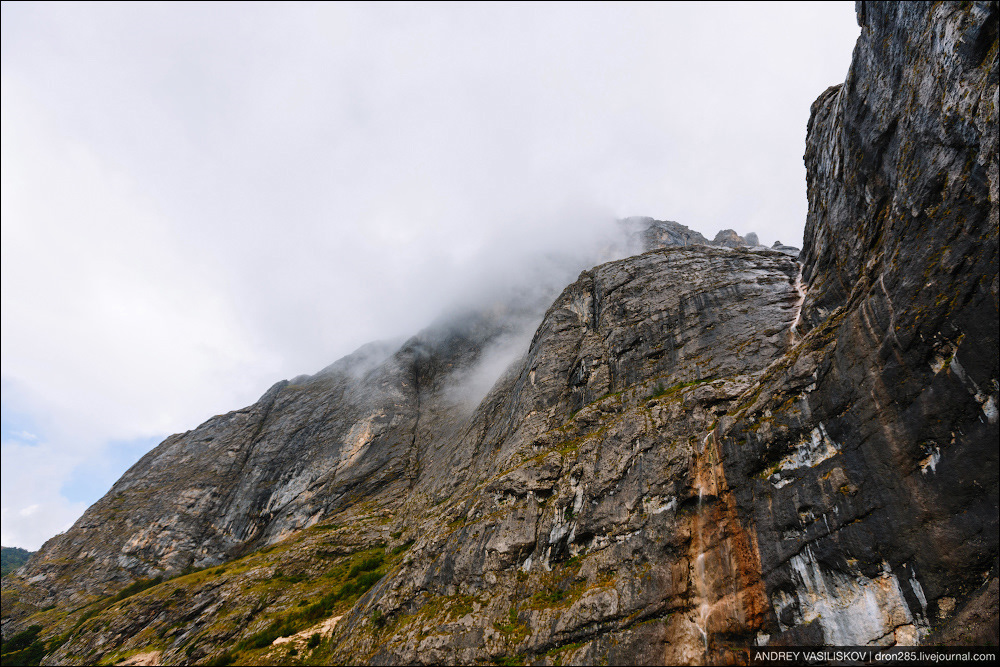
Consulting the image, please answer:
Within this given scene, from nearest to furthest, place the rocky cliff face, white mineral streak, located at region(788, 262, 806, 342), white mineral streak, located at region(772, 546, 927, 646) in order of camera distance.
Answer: the rocky cliff face → white mineral streak, located at region(772, 546, 927, 646) → white mineral streak, located at region(788, 262, 806, 342)

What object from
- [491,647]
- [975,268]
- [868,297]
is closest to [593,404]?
[491,647]

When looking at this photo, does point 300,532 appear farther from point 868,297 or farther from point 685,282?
point 868,297

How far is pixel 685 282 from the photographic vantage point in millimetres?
51938

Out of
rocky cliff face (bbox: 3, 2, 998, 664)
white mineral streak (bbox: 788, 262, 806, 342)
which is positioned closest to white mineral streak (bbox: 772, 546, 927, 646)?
rocky cliff face (bbox: 3, 2, 998, 664)

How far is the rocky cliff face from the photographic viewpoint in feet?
54.8

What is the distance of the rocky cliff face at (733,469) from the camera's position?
54.8 feet

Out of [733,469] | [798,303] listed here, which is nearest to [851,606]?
[733,469]

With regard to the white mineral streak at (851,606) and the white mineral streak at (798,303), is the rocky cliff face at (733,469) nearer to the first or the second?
the white mineral streak at (851,606)

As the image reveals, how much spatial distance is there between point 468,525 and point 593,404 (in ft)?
56.6

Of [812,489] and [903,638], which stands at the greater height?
[812,489]

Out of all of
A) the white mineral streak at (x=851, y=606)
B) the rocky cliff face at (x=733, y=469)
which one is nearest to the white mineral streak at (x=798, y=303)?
the rocky cliff face at (x=733, y=469)

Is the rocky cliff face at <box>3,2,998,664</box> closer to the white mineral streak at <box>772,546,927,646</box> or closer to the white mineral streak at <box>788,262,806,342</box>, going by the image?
the white mineral streak at <box>772,546,927,646</box>

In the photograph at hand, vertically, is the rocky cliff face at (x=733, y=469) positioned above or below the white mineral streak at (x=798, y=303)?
below

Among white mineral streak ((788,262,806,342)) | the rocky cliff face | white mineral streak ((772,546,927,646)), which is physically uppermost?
white mineral streak ((788,262,806,342))
